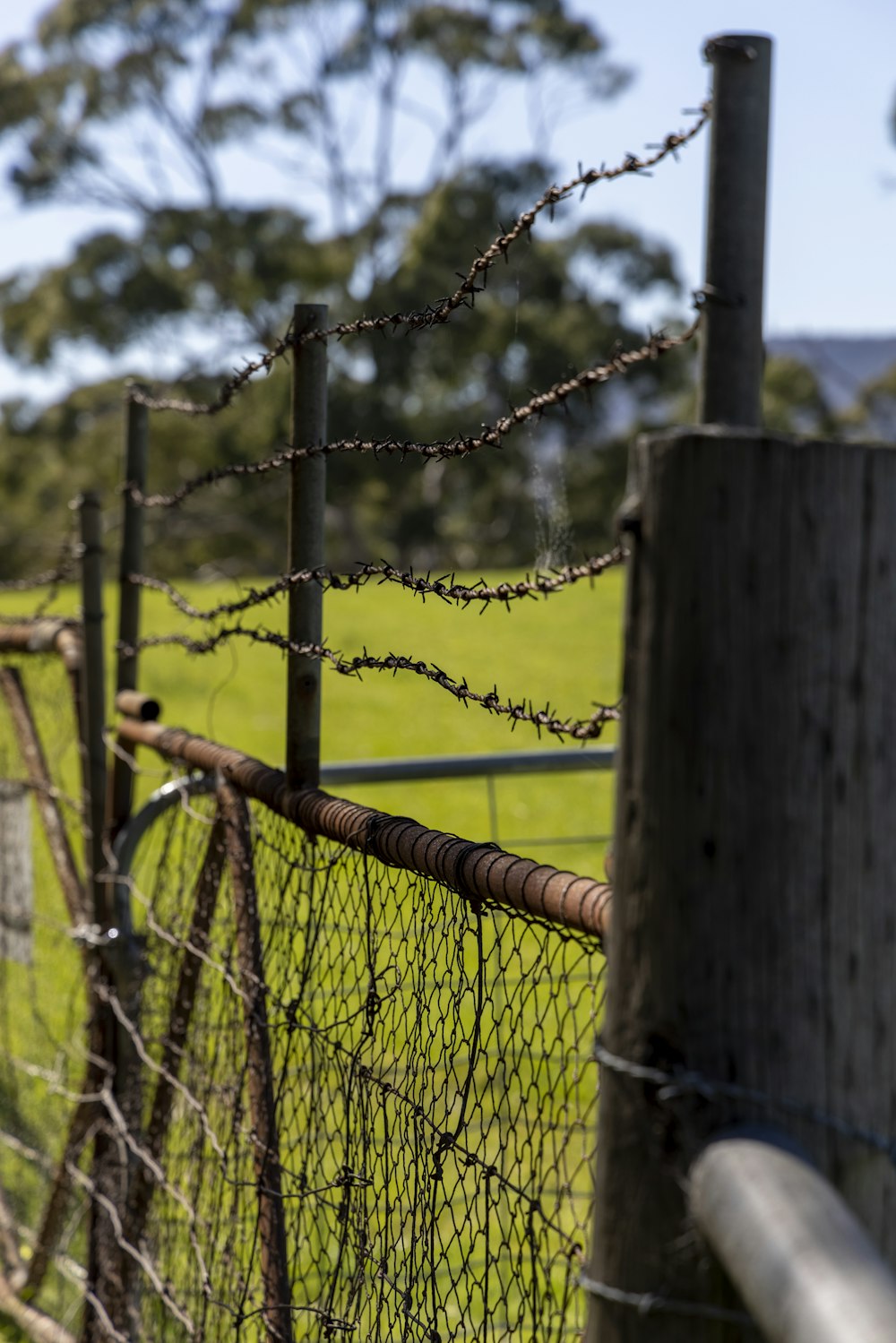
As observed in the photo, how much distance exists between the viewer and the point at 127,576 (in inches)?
117

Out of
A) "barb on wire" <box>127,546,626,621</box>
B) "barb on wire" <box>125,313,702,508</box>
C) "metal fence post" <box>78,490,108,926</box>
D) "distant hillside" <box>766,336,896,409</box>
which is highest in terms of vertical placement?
"distant hillside" <box>766,336,896,409</box>

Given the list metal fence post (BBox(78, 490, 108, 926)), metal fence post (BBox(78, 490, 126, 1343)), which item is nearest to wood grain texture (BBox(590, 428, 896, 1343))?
metal fence post (BBox(78, 490, 126, 1343))

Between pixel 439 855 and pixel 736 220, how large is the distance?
74 cm

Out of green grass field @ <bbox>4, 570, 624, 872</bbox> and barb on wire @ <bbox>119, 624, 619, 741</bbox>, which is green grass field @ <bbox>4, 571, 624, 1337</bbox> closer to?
green grass field @ <bbox>4, 570, 624, 872</bbox>

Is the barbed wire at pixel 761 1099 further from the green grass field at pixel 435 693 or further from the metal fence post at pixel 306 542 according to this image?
the green grass field at pixel 435 693

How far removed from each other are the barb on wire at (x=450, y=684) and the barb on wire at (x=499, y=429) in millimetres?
230

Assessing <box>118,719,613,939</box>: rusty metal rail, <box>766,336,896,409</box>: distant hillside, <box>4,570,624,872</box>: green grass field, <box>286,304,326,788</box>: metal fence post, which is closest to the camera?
<box>118,719,613,939</box>: rusty metal rail

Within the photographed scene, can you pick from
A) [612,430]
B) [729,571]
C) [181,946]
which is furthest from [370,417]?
[729,571]

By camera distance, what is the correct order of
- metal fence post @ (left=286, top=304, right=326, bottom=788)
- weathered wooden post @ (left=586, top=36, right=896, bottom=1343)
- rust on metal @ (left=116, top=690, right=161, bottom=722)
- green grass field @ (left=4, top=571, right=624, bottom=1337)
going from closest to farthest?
weathered wooden post @ (left=586, top=36, right=896, bottom=1343) < metal fence post @ (left=286, top=304, right=326, bottom=788) < rust on metal @ (left=116, top=690, right=161, bottom=722) < green grass field @ (left=4, top=571, right=624, bottom=1337)

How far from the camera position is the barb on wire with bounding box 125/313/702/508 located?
115cm

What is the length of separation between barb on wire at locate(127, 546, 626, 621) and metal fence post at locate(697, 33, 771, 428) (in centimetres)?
13

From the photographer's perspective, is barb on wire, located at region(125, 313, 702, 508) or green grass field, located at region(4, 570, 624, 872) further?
green grass field, located at region(4, 570, 624, 872)

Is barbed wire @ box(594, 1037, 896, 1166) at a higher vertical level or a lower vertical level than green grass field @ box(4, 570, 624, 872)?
higher

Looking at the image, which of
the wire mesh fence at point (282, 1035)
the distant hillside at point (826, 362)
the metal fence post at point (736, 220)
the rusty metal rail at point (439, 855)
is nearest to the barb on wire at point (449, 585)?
the wire mesh fence at point (282, 1035)
